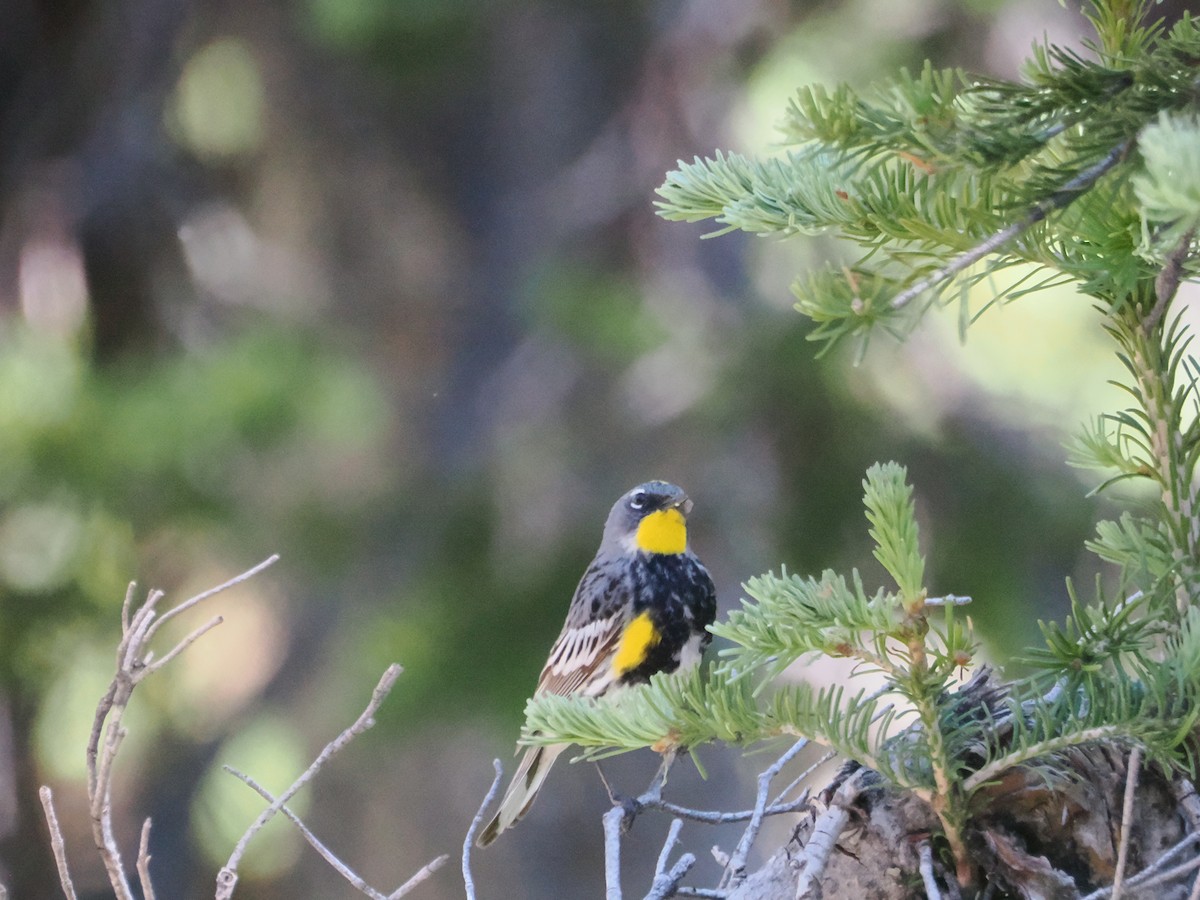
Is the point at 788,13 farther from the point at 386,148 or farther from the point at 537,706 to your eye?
the point at 537,706

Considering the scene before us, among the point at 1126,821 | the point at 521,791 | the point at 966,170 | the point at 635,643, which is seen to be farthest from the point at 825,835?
the point at 521,791

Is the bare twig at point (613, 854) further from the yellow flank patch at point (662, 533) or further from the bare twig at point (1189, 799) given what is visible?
the yellow flank patch at point (662, 533)

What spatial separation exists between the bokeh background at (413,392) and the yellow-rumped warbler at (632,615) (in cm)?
133

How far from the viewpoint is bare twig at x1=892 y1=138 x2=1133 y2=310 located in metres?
1.01

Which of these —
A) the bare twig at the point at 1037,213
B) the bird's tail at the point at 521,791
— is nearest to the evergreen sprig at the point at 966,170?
the bare twig at the point at 1037,213

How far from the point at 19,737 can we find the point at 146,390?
191cm

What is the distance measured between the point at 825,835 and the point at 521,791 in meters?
1.67

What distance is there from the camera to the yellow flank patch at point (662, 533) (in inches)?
108

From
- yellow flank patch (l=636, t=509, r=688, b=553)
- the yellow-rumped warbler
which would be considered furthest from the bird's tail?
yellow flank patch (l=636, t=509, r=688, b=553)

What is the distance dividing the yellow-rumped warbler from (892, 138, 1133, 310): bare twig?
5.46 ft

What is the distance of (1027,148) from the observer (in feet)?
3.33

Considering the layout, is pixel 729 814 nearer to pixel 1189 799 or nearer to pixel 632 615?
pixel 1189 799

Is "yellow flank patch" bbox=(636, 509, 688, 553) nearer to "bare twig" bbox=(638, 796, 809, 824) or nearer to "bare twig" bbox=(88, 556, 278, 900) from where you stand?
"bare twig" bbox=(638, 796, 809, 824)

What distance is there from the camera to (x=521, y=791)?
2.84 metres
